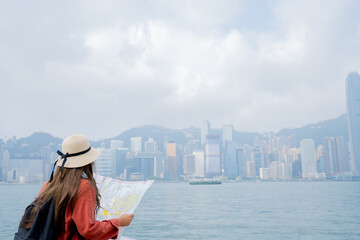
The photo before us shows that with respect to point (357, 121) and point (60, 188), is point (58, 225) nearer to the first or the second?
point (60, 188)

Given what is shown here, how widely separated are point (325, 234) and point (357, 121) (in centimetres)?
18800

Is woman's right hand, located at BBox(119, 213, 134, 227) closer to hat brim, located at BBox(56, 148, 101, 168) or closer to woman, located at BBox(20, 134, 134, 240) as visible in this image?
woman, located at BBox(20, 134, 134, 240)

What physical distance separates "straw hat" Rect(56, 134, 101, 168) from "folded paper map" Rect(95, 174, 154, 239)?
1.77 feet

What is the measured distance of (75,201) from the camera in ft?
6.14

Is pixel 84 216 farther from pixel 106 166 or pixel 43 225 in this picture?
pixel 106 166

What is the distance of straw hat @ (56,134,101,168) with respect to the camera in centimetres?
203

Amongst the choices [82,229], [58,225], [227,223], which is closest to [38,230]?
[58,225]

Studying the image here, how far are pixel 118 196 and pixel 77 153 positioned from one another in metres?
0.64

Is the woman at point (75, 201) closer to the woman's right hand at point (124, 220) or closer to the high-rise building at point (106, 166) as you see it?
the woman's right hand at point (124, 220)

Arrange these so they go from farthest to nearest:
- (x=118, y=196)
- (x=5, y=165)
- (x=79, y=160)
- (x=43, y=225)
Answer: (x=5, y=165) < (x=118, y=196) < (x=79, y=160) < (x=43, y=225)

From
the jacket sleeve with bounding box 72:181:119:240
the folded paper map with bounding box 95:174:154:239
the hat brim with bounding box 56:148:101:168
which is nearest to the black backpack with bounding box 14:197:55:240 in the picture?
the jacket sleeve with bounding box 72:181:119:240

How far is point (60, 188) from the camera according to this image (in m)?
1.89

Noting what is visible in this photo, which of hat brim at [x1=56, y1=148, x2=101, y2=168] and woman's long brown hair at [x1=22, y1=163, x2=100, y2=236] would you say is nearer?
woman's long brown hair at [x1=22, y1=163, x2=100, y2=236]

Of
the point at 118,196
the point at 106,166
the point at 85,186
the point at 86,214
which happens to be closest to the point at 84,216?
the point at 86,214
